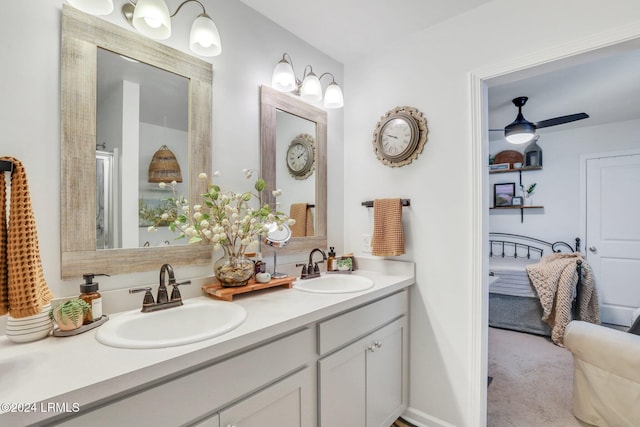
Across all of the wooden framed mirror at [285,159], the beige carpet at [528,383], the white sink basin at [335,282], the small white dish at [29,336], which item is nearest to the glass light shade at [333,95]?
the wooden framed mirror at [285,159]

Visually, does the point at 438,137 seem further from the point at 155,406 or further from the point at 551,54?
the point at 155,406

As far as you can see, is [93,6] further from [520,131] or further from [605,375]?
[520,131]

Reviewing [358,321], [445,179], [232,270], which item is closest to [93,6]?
[232,270]

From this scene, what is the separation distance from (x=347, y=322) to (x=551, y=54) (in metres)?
1.59

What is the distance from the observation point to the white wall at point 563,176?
3727 mm

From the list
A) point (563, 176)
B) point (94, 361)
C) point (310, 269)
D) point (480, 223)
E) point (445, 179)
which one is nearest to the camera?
point (94, 361)

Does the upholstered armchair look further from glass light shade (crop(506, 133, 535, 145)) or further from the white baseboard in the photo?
glass light shade (crop(506, 133, 535, 145))

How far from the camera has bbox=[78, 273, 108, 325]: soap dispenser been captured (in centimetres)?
103

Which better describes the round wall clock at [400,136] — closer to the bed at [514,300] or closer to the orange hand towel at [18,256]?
the orange hand towel at [18,256]

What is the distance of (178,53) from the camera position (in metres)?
1.40

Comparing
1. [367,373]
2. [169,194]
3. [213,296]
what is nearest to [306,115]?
[169,194]

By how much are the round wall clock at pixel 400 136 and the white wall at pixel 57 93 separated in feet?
2.44

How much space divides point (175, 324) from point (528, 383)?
2.57 metres

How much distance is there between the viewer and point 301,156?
200cm
